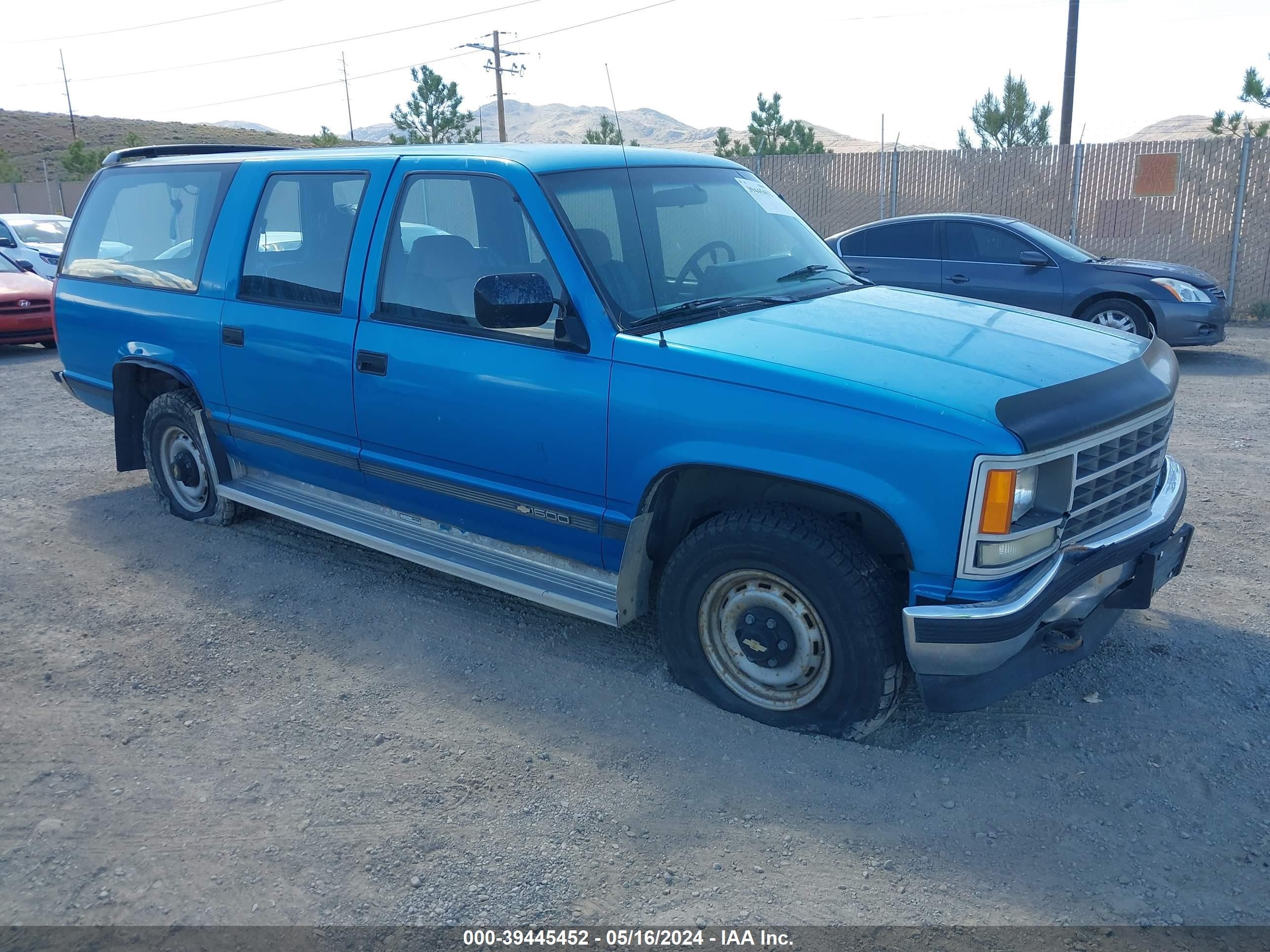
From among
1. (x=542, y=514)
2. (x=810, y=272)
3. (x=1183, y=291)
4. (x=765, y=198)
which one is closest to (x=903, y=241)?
(x=1183, y=291)

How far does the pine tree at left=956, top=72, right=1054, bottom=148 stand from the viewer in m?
26.5

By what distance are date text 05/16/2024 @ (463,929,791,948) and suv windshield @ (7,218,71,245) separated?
56.6 ft

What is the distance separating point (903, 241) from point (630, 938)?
1000cm

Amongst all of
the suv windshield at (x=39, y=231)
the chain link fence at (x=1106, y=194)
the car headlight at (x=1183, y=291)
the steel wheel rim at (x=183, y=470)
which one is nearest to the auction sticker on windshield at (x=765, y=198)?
the steel wheel rim at (x=183, y=470)

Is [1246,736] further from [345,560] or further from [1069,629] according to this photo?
[345,560]

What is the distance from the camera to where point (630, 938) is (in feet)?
8.89

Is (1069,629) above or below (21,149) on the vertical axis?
below

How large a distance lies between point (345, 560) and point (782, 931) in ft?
11.2

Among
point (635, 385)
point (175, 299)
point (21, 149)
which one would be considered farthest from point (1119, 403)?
point (21, 149)

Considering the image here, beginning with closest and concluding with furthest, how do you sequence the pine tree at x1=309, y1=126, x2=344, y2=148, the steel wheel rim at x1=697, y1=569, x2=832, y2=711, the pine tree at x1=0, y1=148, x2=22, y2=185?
the steel wheel rim at x1=697, y1=569, x2=832, y2=711, the pine tree at x1=309, y1=126, x2=344, y2=148, the pine tree at x1=0, y1=148, x2=22, y2=185

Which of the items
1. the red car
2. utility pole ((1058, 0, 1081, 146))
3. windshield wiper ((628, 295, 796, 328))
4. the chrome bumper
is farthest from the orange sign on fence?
the red car

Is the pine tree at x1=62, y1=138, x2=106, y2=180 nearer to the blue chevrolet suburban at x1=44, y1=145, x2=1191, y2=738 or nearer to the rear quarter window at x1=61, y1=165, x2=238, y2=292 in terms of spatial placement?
the rear quarter window at x1=61, y1=165, x2=238, y2=292

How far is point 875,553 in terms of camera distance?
3.48 metres

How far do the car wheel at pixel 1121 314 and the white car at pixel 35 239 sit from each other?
13898 millimetres
